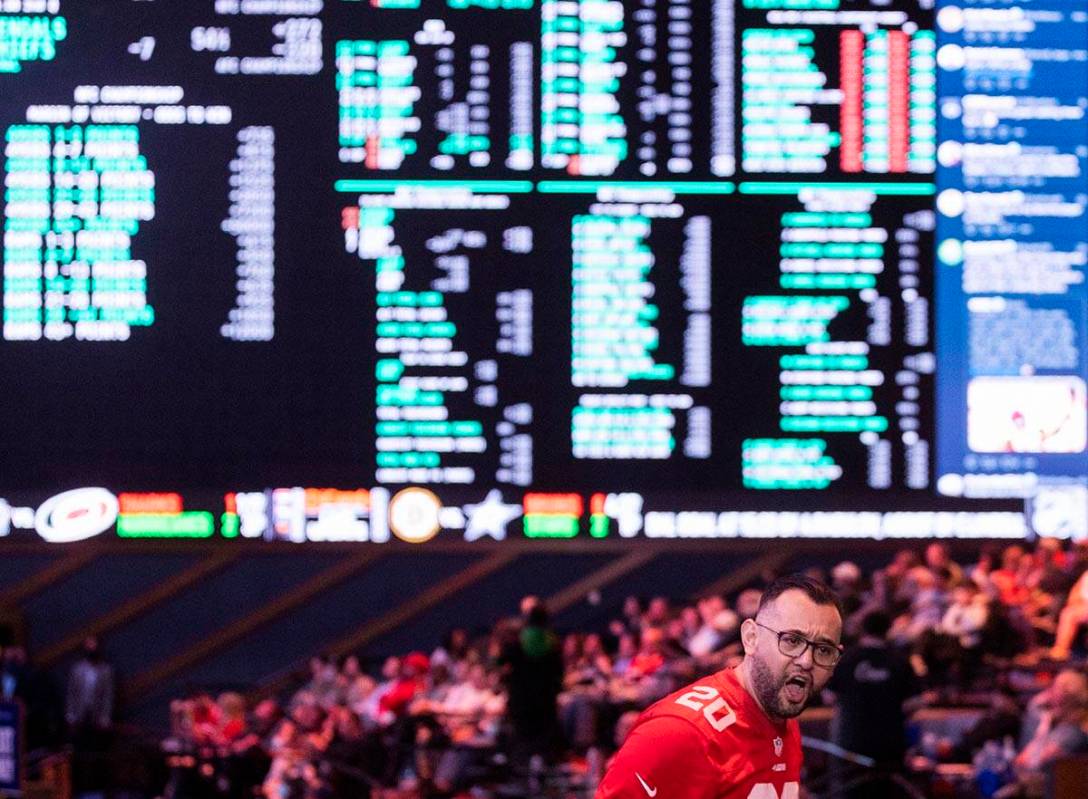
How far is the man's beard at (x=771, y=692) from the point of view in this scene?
3035 millimetres

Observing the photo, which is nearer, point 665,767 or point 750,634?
point 665,767

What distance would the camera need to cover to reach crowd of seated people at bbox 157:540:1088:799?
28.1 ft

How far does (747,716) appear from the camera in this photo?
3.08 metres

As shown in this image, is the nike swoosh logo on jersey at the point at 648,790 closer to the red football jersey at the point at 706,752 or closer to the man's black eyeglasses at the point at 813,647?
the red football jersey at the point at 706,752

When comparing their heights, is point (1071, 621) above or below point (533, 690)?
above

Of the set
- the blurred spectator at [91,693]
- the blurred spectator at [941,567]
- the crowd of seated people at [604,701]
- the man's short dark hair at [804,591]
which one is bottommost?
the blurred spectator at [91,693]

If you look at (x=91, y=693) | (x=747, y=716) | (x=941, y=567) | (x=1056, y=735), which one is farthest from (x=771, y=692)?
(x=91, y=693)

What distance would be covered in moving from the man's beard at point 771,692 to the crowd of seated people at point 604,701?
486 cm

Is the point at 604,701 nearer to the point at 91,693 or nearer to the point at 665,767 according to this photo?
the point at 91,693

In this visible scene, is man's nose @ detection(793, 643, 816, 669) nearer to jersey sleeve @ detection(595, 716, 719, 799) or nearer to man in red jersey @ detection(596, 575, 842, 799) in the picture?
man in red jersey @ detection(596, 575, 842, 799)

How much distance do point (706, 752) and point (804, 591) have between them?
32 centimetres

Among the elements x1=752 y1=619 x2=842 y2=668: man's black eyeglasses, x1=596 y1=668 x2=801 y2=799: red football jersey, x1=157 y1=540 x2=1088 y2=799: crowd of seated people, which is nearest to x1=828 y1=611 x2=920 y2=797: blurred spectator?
x1=157 y1=540 x2=1088 y2=799: crowd of seated people

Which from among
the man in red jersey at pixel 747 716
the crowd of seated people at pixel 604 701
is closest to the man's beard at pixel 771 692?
the man in red jersey at pixel 747 716

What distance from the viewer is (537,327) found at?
8.39 m
